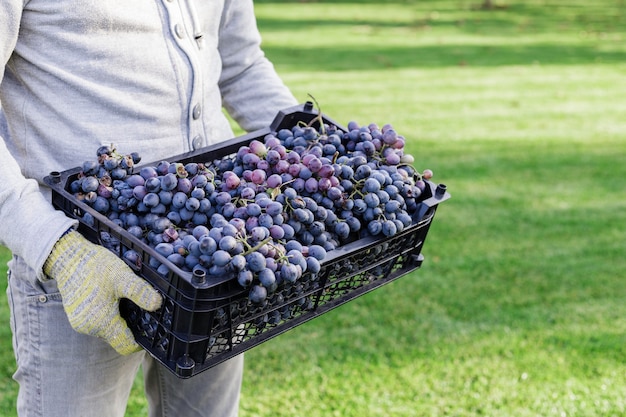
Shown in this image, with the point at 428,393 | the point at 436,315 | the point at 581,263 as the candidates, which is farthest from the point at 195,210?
the point at 581,263

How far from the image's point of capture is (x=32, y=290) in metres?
1.56

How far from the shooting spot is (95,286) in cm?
130

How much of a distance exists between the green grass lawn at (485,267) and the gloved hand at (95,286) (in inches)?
58.9

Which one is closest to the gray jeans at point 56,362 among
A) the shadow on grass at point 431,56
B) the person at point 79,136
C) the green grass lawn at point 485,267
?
the person at point 79,136

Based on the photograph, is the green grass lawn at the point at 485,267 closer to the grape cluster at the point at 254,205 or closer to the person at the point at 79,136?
the person at the point at 79,136

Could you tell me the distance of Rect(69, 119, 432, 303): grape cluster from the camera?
4.15ft

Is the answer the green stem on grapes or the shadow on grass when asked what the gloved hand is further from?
the shadow on grass

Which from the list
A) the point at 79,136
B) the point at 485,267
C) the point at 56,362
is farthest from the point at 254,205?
the point at 485,267

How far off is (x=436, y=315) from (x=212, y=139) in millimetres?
1938

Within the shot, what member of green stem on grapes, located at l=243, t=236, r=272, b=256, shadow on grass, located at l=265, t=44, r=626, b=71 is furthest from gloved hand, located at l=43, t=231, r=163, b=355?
shadow on grass, located at l=265, t=44, r=626, b=71

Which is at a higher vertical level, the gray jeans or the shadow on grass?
the gray jeans

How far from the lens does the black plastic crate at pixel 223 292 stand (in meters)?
1.25

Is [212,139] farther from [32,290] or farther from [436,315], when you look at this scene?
[436,315]

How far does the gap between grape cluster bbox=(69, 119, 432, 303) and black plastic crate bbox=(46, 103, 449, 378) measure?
0.02 metres
